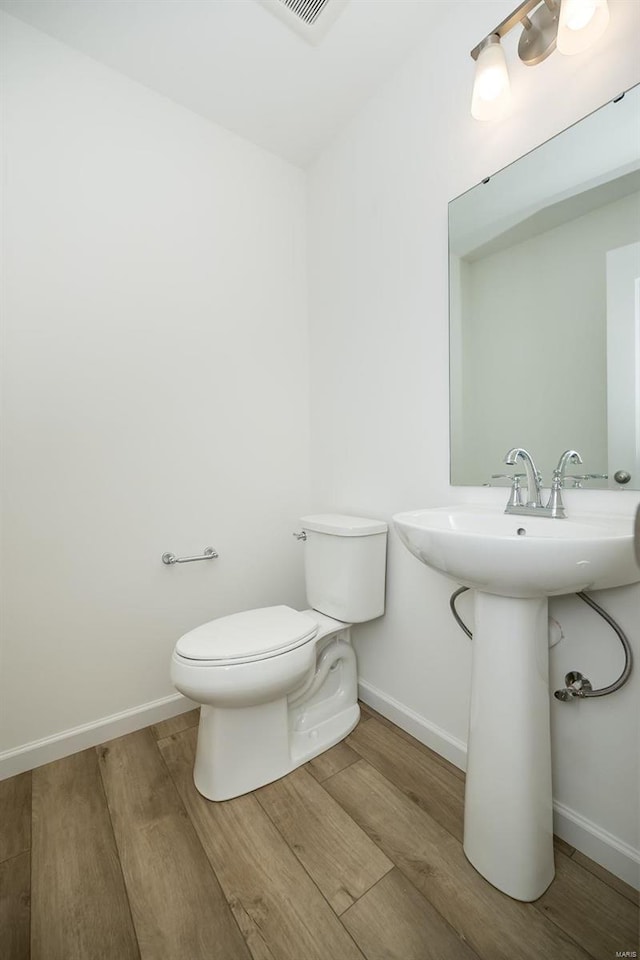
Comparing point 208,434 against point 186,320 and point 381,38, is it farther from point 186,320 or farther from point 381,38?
point 381,38

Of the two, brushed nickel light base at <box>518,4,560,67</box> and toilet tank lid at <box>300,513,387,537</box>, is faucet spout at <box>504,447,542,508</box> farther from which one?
brushed nickel light base at <box>518,4,560,67</box>

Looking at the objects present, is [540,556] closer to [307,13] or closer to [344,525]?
[344,525]

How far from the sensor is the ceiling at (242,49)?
1.26m

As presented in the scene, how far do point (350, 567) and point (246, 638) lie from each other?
44cm

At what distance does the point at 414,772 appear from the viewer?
129 cm

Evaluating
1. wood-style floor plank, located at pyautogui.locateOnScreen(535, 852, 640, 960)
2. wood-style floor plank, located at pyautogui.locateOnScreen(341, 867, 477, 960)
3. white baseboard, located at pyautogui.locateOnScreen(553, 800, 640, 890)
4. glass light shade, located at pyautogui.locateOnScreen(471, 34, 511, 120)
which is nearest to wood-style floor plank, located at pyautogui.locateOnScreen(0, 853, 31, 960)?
wood-style floor plank, located at pyautogui.locateOnScreen(341, 867, 477, 960)

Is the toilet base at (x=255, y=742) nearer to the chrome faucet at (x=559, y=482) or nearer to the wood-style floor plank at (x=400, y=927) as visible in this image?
the wood-style floor plank at (x=400, y=927)

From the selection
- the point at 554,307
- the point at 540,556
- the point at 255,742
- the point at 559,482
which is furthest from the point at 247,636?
the point at 554,307

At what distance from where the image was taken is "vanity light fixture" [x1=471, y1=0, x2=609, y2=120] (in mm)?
903

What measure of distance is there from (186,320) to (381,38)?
115cm

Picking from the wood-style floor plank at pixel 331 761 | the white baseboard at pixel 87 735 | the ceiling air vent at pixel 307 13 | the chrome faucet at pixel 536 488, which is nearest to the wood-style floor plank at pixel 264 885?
the wood-style floor plank at pixel 331 761

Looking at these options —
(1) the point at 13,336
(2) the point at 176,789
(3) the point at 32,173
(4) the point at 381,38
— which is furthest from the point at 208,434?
(4) the point at 381,38

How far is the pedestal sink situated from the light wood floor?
3.9 inches

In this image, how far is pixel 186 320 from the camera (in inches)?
63.5
